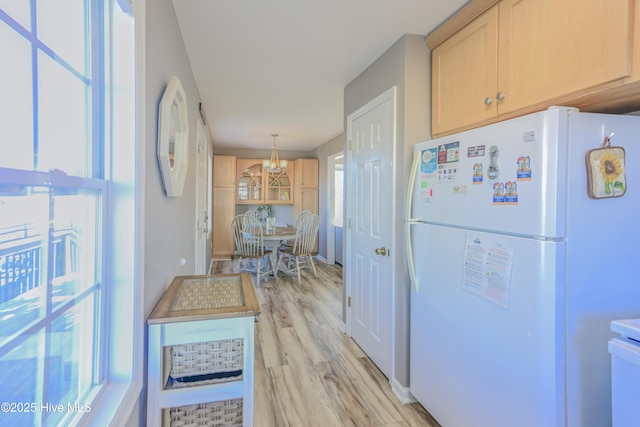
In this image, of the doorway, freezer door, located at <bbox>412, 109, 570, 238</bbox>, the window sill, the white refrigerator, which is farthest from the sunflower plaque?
the doorway

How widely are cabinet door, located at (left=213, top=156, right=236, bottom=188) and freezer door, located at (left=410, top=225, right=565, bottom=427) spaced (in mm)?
5212

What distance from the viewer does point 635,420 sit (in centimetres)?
92

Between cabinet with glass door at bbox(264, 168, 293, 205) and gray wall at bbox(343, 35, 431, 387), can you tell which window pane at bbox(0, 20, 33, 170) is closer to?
gray wall at bbox(343, 35, 431, 387)

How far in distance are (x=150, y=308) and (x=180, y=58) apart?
5.20 feet

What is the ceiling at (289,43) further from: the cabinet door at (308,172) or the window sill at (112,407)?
the cabinet door at (308,172)

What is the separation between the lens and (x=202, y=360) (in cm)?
133

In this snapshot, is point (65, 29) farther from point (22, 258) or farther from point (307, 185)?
point (307, 185)

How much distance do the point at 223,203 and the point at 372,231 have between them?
464 cm

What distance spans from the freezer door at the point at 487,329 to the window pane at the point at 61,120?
1.48 metres

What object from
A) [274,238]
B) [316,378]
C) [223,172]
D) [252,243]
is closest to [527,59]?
[316,378]

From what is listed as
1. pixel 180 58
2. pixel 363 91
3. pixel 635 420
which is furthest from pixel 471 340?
pixel 180 58

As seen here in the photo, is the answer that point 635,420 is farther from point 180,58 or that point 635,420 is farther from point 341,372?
point 180,58

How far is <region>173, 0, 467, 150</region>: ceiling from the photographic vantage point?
5.73 ft

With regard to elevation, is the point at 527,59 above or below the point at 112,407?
above
